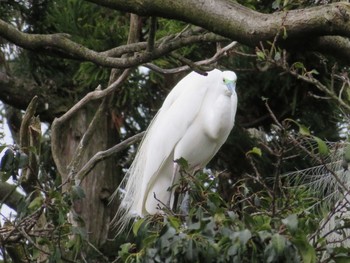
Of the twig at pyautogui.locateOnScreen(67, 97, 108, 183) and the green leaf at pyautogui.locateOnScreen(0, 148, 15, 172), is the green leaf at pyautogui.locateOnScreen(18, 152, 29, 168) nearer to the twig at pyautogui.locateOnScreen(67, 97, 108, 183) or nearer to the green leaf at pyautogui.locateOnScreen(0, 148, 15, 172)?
the green leaf at pyautogui.locateOnScreen(0, 148, 15, 172)

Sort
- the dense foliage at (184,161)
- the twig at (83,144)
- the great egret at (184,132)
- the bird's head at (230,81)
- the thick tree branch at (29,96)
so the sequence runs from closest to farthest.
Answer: the dense foliage at (184,161)
the twig at (83,144)
the bird's head at (230,81)
the great egret at (184,132)
the thick tree branch at (29,96)

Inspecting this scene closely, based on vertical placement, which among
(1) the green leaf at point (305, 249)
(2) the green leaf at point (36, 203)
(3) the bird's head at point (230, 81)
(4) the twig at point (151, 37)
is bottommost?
(1) the green leaf at point (305, 249)

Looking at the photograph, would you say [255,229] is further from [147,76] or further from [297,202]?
[147,76]

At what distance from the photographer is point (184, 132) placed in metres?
4.45

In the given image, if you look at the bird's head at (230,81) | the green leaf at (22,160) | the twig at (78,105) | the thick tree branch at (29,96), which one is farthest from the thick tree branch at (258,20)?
the thick tree branch at (29,96)

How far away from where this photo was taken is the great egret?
4355 millimetres

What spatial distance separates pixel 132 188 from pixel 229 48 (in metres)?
1.11

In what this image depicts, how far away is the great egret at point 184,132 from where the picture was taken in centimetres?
436

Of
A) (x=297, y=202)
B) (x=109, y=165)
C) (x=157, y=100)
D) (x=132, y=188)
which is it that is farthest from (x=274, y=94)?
(x=297, y=202)

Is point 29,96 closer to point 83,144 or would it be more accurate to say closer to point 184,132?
point 184,132

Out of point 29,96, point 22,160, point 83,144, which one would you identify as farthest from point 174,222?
point 29,96

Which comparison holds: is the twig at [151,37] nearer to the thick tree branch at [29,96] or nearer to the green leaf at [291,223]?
the green leaf at [291,223]

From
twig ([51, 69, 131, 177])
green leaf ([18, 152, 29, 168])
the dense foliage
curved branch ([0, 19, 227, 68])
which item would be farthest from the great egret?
green leaf ([18, 152, 29, 168])

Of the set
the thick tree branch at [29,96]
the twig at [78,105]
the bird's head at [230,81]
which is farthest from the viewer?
the thick tree branch at [29,96]
